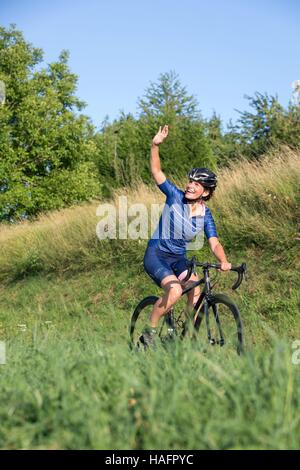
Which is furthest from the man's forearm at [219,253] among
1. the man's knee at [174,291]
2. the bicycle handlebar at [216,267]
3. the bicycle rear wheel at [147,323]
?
the bicycle rear wheel at [147,323]

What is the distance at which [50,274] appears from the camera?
14.4 metres

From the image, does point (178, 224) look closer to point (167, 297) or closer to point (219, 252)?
point (219, 252)

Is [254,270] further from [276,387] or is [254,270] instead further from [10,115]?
[10,115]

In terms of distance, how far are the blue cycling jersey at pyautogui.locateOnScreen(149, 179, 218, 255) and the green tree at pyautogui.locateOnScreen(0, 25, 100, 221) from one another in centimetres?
2635

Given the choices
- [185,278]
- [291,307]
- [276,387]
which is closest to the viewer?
[276,387]

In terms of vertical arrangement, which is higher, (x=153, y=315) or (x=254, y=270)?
(x=254, y=270)

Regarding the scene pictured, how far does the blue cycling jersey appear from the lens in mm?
6377

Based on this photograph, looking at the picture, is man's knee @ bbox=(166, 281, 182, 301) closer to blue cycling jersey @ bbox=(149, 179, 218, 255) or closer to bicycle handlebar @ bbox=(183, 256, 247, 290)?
bicycle handlebar @ bbox=(183, 256, 247, 290)

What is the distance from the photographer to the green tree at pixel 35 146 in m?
32.9

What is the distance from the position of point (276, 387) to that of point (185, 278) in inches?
135

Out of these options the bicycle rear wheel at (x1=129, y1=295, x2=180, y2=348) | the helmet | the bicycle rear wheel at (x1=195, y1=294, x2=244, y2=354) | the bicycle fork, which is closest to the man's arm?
the bicycle rear wheel at (x1=195, y1=294, x2=244, y2=354)

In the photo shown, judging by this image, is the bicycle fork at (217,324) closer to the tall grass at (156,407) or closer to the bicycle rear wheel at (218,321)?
the bicycle rear wheel at (218,321)
